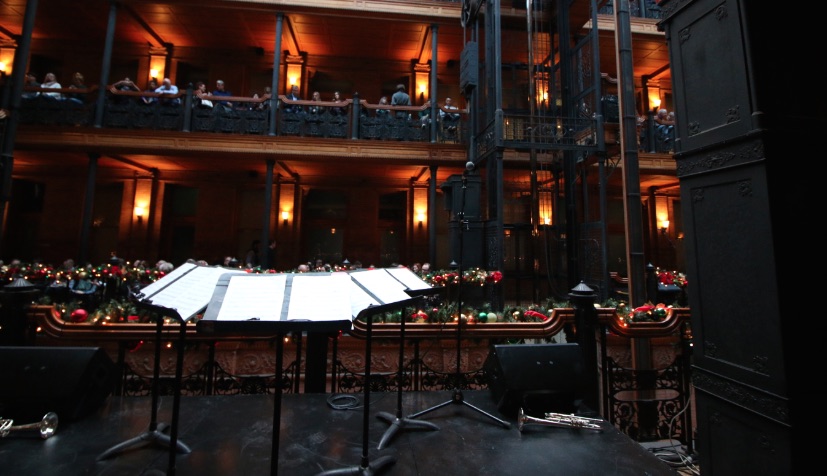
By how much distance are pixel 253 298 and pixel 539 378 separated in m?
2.38

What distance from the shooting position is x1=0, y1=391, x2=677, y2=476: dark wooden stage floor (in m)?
2.38

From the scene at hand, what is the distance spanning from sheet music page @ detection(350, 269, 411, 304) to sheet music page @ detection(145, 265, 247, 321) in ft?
2.91

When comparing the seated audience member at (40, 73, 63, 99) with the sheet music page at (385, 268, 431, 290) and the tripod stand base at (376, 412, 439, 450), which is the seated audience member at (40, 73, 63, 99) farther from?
the tripod stand base at (376, 412, 439, 450)

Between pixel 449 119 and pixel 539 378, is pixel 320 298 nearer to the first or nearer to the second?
pixel 539 378

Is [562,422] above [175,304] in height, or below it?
below

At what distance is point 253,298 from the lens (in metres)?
1.83

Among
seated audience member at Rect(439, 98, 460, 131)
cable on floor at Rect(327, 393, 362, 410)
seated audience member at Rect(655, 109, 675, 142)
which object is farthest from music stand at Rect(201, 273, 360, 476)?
seated audience member at Rect(655, 109, 675, 142)

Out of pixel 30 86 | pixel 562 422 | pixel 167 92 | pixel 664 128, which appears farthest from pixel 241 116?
pixel 664 128

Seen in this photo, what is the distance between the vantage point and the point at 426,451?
264cm

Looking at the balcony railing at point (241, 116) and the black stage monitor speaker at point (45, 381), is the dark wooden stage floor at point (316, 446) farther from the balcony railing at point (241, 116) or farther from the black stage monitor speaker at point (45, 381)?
the balcony railing at point (241, 116)

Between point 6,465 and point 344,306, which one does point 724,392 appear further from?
point 6,465

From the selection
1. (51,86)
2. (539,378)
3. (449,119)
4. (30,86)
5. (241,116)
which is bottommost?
(539,378)

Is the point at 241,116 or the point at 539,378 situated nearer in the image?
the point at 539,378

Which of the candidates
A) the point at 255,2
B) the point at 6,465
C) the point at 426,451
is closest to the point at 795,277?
the point at 426,451
